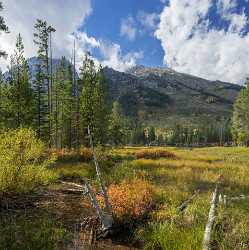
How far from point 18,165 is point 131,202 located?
3.90 m

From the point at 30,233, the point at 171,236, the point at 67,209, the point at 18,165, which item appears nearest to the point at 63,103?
the point at 18,165

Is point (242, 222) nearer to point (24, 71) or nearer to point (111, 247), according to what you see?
point (111, 247)

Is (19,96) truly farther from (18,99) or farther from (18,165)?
(18,165)

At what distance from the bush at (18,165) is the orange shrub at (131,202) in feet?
8.05

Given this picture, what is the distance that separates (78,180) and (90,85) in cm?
1775

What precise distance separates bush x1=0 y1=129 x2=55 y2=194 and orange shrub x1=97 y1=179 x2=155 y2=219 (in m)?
2.45

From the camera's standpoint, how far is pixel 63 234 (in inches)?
285

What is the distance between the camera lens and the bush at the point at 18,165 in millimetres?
8930

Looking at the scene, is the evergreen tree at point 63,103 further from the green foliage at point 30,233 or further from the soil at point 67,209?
the green foliage at point 30,233

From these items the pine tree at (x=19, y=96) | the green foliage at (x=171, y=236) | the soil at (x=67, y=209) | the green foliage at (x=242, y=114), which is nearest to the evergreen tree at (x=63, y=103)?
the pine tree at (x=19, y=96)

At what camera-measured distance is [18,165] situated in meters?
9.41

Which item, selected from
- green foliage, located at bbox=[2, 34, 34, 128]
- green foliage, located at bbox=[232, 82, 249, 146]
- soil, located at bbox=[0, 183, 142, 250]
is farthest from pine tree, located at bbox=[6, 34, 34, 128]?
green foliage, located at bbox=[232, 82, 249, 146]

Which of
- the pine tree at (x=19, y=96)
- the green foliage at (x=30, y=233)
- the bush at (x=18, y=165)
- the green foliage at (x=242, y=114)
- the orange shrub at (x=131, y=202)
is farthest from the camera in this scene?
the green foliage at (x=242, y=114)

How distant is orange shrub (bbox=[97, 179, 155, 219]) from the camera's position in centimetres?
840
